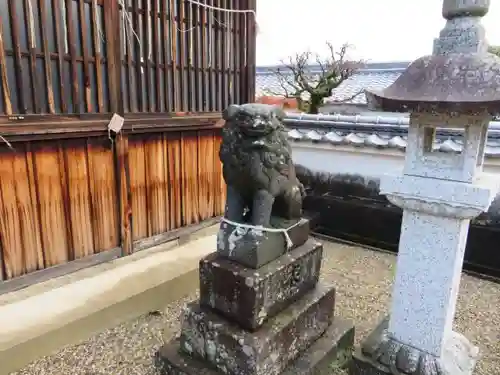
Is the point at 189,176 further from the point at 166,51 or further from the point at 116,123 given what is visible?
the point at 166,51

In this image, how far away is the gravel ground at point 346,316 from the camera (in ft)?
10.7

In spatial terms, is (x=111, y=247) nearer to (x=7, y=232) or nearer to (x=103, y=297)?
(x=103, y=297)

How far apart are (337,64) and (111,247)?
42.7 feet

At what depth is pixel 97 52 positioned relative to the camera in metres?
3.62

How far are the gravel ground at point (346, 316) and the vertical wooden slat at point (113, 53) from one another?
237 cm

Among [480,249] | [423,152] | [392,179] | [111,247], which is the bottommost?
[480,249]

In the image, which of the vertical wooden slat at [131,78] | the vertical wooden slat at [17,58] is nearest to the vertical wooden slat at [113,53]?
the vertical wooden slat at [131,78]

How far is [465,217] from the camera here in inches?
95.2

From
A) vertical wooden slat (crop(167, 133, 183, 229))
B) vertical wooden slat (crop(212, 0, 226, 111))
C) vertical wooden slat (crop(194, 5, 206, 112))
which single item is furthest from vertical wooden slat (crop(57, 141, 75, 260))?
vertical wooden slat (crop(212, 0, 226, 111))

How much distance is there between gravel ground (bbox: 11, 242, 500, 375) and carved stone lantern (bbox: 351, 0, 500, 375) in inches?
37.4

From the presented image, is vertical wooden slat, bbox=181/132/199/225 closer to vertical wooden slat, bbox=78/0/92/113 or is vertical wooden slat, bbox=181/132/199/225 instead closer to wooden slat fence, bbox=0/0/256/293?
wooden slat fence, bbox=0/0/256/293

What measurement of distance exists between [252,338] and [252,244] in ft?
2.14

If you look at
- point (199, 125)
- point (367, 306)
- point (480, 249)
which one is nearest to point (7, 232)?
point (199, 125)

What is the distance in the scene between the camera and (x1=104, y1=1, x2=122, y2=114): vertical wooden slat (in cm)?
365
